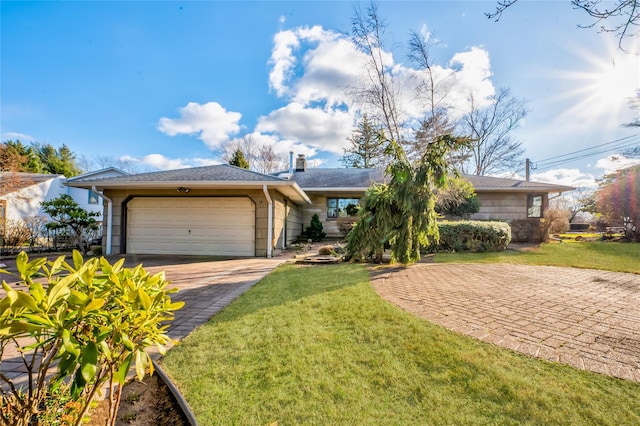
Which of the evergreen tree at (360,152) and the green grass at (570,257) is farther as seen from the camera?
the evergreen tree at (360,152)

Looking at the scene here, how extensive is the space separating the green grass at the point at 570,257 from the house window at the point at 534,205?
518cm

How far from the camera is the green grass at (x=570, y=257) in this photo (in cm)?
758

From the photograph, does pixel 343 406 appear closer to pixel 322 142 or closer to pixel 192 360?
pixel 192 360

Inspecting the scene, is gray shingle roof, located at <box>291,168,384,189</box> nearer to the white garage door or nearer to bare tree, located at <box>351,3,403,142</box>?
bare tree, located at <box>351,3,403,142</box>

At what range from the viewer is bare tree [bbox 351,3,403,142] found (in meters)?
12.1

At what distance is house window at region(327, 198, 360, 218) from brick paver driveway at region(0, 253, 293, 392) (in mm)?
7585

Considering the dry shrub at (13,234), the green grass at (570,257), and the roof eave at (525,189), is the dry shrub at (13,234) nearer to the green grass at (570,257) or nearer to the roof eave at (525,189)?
the green grass at (570,257)

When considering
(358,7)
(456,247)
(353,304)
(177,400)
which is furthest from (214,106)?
(177,400)

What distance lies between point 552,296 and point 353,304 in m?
3.29

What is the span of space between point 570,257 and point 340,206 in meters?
9.86

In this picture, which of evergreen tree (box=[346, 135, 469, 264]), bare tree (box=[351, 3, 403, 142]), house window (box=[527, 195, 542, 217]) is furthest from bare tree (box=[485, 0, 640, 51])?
house window (box=[527, 195, 542, 217])

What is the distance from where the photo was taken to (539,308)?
12.3 ft

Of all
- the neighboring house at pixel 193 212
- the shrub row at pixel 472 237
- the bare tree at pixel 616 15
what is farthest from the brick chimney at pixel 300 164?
the bare tree at pixel 616 15

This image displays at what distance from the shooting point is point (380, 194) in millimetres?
7191
